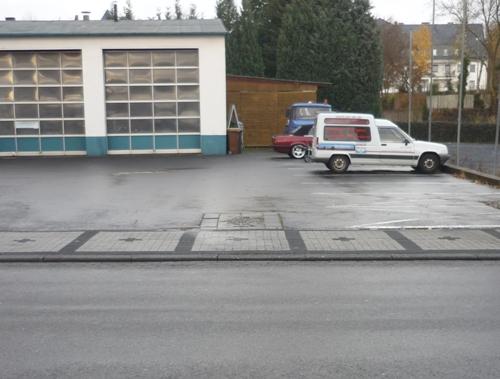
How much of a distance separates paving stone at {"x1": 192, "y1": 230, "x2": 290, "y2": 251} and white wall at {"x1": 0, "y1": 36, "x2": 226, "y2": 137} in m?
19.0

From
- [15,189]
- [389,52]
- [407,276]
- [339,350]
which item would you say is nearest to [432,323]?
[339,350]

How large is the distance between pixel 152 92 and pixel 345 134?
39.2 feet

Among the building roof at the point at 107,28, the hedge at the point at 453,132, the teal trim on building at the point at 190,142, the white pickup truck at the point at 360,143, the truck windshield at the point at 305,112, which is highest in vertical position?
the building roof at the point at 107,28

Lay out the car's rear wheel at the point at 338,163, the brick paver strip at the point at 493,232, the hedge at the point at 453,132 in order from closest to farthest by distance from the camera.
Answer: the brick paver strip at the point at 493,232 → the car's rear wheel at the point at 338,163 → the hedge at the point at 453,132

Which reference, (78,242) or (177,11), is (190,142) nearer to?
(78,242)

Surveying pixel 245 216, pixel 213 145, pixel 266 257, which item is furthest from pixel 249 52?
pixel 266 257

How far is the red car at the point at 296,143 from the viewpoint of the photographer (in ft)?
88.0

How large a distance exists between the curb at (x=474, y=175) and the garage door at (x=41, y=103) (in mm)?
16584

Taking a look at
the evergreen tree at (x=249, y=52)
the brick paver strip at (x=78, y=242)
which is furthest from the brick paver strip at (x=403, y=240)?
the evergreen tree at (x=249, y=52)

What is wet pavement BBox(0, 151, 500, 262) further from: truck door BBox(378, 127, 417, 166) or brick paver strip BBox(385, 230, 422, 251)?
truck door BBox(378, 127, 417, 166)

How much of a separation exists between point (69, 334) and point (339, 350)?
8.13 ft

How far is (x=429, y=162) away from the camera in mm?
20922

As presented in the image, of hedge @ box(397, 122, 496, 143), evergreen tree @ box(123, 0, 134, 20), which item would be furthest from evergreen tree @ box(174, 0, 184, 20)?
hedge @ box(397, 122, 496, 143)

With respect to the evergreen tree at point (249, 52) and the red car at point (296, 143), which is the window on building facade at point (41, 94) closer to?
the red car at point (296, 143)
